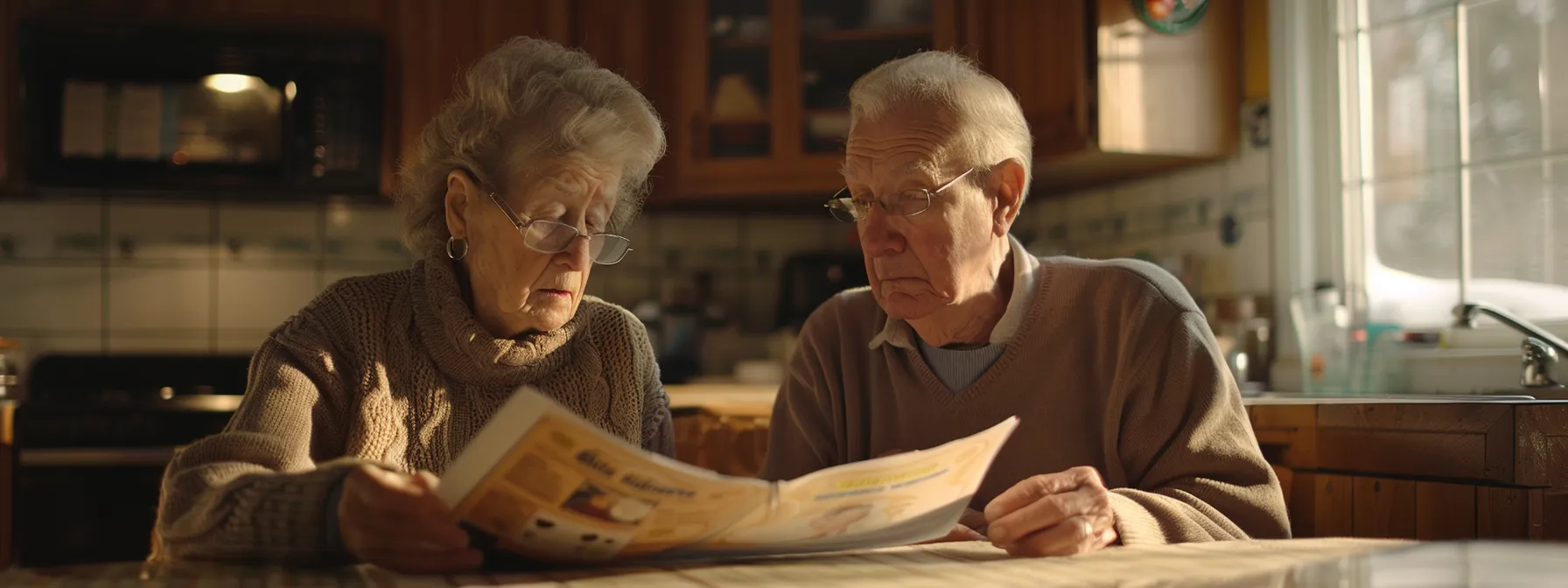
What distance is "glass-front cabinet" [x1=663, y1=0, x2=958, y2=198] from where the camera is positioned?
135 inches

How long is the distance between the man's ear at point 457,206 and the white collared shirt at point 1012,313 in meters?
0.48

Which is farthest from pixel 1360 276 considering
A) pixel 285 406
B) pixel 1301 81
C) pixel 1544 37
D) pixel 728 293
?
pixel 285 406

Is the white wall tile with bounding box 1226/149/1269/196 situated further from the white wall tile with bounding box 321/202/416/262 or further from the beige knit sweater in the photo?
the white wall tile with bounding box 321/202/416/262

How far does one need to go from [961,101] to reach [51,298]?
2.96 metres

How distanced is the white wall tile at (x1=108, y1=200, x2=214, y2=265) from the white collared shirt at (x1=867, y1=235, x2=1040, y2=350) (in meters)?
2.64

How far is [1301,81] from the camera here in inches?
109

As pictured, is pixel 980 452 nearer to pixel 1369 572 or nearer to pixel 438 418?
pixel 1369 572

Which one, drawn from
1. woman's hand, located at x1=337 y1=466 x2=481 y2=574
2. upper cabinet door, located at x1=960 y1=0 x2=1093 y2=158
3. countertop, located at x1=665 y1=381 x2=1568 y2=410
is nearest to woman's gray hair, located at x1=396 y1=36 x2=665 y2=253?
woman's hand, located at x1=337 y1=466 x2=481 y2=574

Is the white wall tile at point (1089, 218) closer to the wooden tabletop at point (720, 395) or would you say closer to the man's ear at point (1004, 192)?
the wooden tabletop at point (720, 395)

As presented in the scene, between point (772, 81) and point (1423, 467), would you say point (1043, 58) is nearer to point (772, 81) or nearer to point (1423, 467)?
point (772, 81)

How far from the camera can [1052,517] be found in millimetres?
968

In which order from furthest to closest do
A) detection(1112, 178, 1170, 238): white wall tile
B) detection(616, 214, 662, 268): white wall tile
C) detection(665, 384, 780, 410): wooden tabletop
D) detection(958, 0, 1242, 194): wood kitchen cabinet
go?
detection(616, 214, 662, 268): white wall tile < detection(1112, 178, 1170, 238): white wall tile < detection(958, 0, 1242, 194): wood kitchen cabinet < detection(665, 384, 780, 410): wooden tabletop

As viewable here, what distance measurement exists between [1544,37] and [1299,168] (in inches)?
21.3

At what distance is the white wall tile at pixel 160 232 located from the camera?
3.52 m
